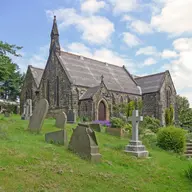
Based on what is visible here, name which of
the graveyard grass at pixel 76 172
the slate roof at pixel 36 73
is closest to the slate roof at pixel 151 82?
the slate roof at pixel 36 73

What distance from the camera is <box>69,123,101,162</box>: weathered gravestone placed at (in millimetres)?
8570

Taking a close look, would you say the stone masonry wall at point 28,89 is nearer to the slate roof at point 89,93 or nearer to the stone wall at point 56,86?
the stone wall at point 56,86

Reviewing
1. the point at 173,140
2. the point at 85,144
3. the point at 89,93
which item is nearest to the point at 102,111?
the point at 89,93

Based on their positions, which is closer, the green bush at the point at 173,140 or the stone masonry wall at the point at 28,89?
the green bush at the point at 173,140

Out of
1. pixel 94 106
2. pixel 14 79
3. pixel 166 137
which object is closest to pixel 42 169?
pixel 166 137

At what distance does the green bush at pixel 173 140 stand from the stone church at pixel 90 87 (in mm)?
13994

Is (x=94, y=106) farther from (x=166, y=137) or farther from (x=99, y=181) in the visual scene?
(x=99, y=181)

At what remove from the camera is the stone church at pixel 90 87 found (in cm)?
2884

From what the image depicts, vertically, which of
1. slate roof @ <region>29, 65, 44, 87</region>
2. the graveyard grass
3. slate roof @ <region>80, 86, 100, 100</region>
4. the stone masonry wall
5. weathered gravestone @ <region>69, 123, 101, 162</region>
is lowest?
the graveyard grass

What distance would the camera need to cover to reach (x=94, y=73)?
33875 mm


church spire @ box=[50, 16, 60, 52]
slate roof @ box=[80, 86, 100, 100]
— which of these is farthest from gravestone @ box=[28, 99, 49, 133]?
church spire @ box=[50, 16, 60, 52]

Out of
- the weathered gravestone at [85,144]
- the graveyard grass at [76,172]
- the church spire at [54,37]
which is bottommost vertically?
the graveyard grass at [76,172]

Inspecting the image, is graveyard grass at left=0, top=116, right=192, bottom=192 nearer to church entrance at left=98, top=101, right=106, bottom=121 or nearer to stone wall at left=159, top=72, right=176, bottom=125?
church entrance at left=98, top=101, right=106, bottom=121

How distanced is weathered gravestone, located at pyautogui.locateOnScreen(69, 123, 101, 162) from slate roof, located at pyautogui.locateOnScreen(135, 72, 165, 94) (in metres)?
28.1
